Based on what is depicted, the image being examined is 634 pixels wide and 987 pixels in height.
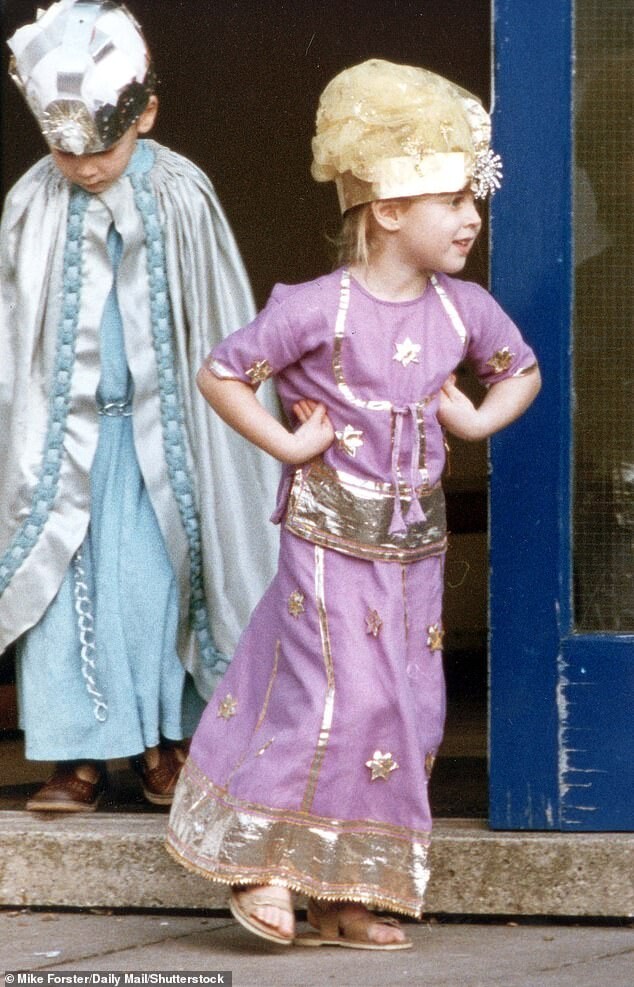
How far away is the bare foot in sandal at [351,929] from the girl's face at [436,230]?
1.23 m

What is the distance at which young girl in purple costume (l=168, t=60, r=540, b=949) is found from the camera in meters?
3.58

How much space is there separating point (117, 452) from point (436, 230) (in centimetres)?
98

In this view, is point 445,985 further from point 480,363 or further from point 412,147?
point 412,147

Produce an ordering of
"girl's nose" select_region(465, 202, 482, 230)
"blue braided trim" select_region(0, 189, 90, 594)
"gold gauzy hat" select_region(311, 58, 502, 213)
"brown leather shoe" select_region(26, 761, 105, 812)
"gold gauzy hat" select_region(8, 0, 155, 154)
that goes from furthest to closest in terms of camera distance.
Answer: "brown leather shoe" select_region(26, 761, 105, 812)
"blue braided trim" select_region(0, 189, 90, 594)
"gold gauzy hat" select_region(8, 0, 155, 154)
"girl's nose" select_region(465, 202, 482, 230)
"gold gauzy hat" select_region(311, 58, 502, 213)

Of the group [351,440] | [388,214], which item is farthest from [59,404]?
[388,214]

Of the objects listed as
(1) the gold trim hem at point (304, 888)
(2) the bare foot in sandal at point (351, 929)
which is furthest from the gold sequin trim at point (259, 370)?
(2) the bare foot in sandal at point (351, 929)

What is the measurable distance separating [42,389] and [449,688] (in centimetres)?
298

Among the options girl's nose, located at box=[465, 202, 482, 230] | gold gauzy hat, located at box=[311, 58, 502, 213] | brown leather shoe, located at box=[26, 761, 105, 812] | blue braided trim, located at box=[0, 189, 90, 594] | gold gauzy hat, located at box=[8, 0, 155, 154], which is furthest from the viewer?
brown leather shoe, located at box=[26, 761, 105, 812]

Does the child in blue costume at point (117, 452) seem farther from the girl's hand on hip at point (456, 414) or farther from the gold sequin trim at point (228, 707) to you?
the girl's hand on hip at point (456, 414)

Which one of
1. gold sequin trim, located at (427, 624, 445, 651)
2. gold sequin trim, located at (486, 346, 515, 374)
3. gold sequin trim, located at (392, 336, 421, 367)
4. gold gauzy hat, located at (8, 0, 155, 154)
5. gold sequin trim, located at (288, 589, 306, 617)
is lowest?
gold sequin trim, located at (427, 624, 445, 651)

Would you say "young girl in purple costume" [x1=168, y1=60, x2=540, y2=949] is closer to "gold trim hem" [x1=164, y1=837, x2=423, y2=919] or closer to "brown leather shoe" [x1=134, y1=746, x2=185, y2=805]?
"gold trim hem" [x1=164, y1=837, x2=423, y2=919]

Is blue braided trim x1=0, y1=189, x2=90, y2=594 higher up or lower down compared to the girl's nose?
lower down

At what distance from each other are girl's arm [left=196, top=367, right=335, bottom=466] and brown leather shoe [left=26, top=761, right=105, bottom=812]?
1074 millimetres

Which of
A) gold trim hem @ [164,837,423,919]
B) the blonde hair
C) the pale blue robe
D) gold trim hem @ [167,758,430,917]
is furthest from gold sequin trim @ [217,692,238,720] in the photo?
the blonde hair
